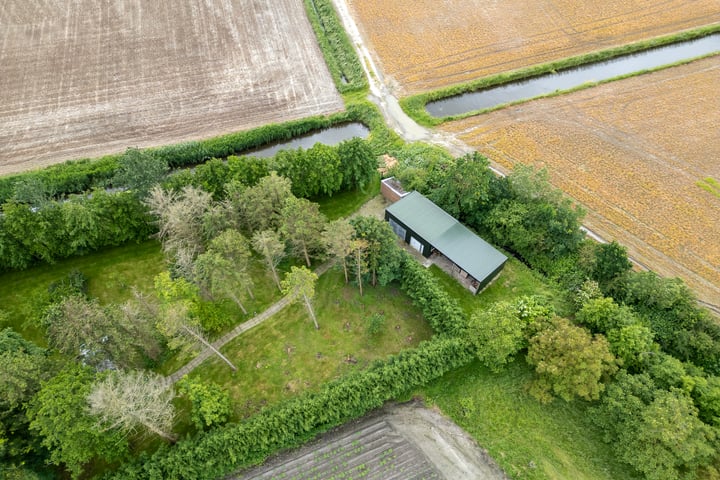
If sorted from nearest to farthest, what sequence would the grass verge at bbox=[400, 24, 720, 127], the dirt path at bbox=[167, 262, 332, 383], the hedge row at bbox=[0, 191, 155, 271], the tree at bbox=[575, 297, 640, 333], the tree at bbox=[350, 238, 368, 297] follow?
the tree at bbox=[575, 297, 640, 333]
the tree at bbox=[350, 238, 368, 297]
the dirt path at bbox=[167, 262, 332, 383]
the hedge row at bbox=[0, 191, 155, 271]
the grass verge at bbox=[400, 24, 720, 127]

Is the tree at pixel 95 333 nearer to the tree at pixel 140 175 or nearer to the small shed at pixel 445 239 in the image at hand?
the tree at pixel 140 175

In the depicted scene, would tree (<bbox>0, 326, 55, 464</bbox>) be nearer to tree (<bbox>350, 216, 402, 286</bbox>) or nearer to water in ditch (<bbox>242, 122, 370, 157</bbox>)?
tree (<bbox>350, 216, 402, 286</bbox>)

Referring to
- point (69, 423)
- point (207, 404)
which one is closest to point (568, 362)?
point (207, 404)

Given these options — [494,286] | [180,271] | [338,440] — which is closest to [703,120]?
[494,286]

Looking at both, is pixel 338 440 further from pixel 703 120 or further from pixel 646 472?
pixel 703 120

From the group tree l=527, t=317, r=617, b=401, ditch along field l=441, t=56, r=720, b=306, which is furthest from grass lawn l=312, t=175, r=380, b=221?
tree l=527, t=317, r=617, b=401
